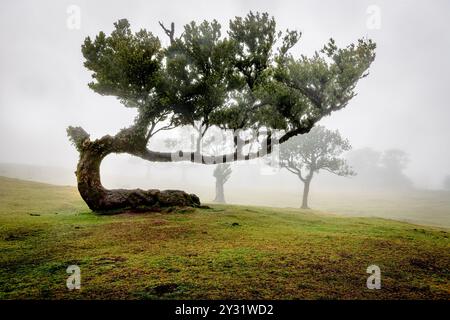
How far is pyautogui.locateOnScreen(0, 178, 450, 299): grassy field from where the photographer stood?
23.5 feet

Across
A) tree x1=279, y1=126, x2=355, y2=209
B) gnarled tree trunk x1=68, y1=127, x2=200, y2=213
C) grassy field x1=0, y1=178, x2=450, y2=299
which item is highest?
tree x1=279, y1=126, x2=355, y2=209

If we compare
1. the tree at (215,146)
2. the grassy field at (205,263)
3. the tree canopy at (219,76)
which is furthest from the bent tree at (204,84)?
the tree at (215,146)

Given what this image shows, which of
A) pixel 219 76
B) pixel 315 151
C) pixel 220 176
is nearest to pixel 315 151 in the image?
pixel 315 151

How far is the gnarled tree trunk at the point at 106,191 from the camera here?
20.5m

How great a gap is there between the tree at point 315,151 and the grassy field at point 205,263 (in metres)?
38.4

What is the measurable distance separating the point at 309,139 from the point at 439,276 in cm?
4594

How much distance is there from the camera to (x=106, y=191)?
21.2 metres

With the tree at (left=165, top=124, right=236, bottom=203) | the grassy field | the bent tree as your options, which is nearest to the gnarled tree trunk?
the bent tree

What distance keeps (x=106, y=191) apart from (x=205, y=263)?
1432 cm

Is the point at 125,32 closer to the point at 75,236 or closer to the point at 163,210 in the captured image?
the point at 163,210

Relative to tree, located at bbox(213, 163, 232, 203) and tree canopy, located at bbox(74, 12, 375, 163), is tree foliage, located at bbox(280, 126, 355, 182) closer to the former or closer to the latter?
tree, located at bbox(213, 163, 232, 203)

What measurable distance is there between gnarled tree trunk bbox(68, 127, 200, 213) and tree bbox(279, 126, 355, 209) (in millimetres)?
35865
